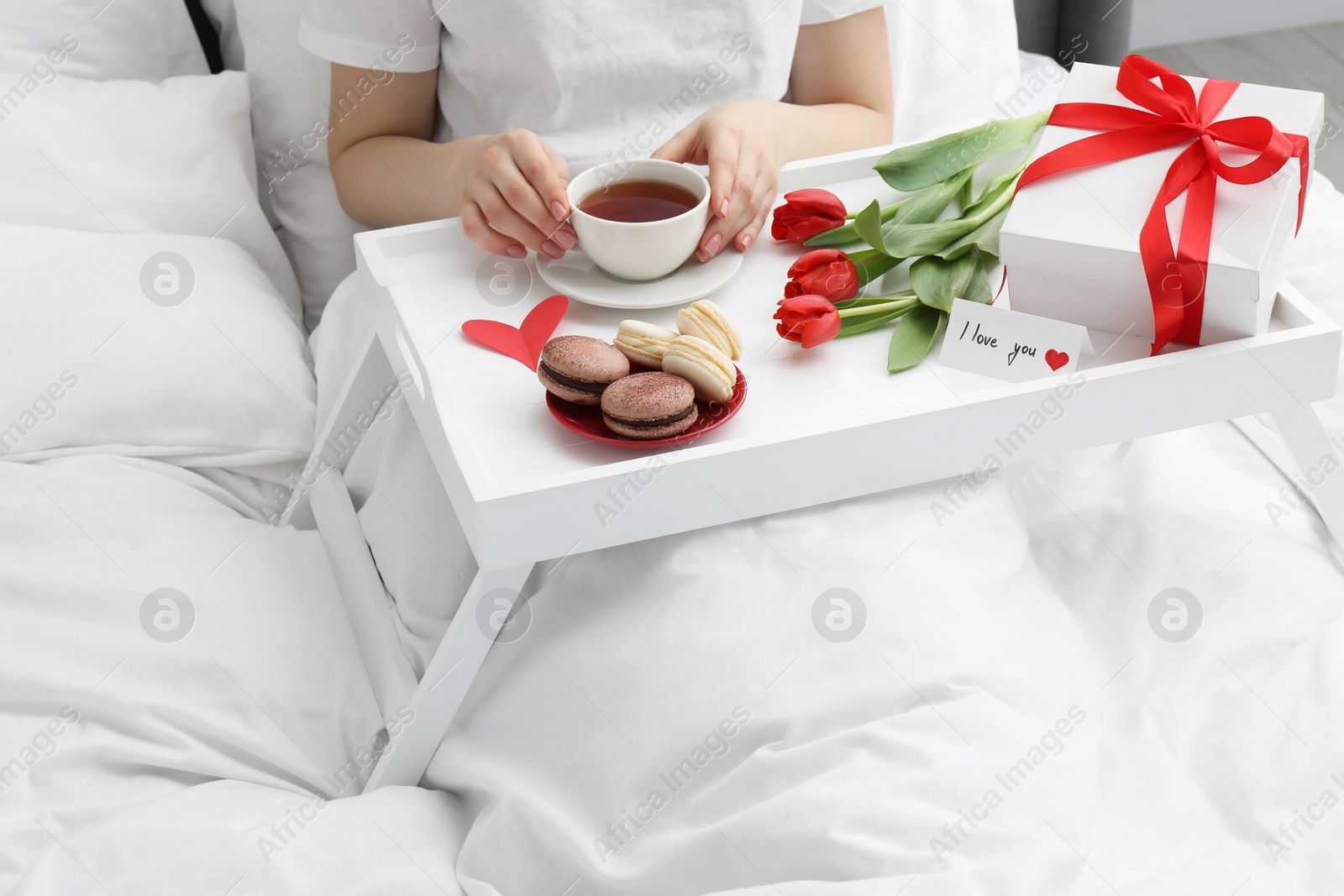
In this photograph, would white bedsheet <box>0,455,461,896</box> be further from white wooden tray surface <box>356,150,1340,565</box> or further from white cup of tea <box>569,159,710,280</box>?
white cup of tea <box>569,159,710,280</box>

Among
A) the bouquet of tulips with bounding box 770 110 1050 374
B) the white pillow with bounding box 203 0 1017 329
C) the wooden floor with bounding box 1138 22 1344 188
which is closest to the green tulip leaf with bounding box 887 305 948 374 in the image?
the bouquet of tulips with bounding box 770 110 1050 374

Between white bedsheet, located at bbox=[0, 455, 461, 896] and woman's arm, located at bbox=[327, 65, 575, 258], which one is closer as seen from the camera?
white bedsheet, located at bbox=[0, 455, 461, 896]

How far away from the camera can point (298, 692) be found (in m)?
0.85

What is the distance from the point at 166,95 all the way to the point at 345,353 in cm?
38

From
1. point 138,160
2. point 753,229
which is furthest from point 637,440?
point 138,160

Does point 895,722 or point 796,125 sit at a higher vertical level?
point 796,125

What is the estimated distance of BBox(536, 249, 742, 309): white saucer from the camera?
81cm

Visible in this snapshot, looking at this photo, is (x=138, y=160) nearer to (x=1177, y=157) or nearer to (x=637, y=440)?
(x=637, y=440)

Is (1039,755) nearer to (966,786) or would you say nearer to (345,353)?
(966,786)

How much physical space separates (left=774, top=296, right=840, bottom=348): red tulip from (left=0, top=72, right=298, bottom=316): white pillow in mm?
728

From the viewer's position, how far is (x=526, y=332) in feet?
2.58

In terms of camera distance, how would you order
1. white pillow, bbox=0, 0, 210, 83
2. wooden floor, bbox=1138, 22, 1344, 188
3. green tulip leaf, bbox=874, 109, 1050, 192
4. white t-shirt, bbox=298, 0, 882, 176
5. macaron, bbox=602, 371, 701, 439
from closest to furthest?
1. macaron, bbox=602, 371, 701, 439
2. green tulip leaf, bbox=874, 109, 1050, 192
3. white t-shirt, bbox=298, 0, 882, 176
4. white pillow, bbox=0, 0, 210, 83
5. wooden floor, bbox=1138, 22, 1344, 188

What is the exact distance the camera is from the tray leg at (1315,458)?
79 centimetres

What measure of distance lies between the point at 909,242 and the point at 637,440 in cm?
30
